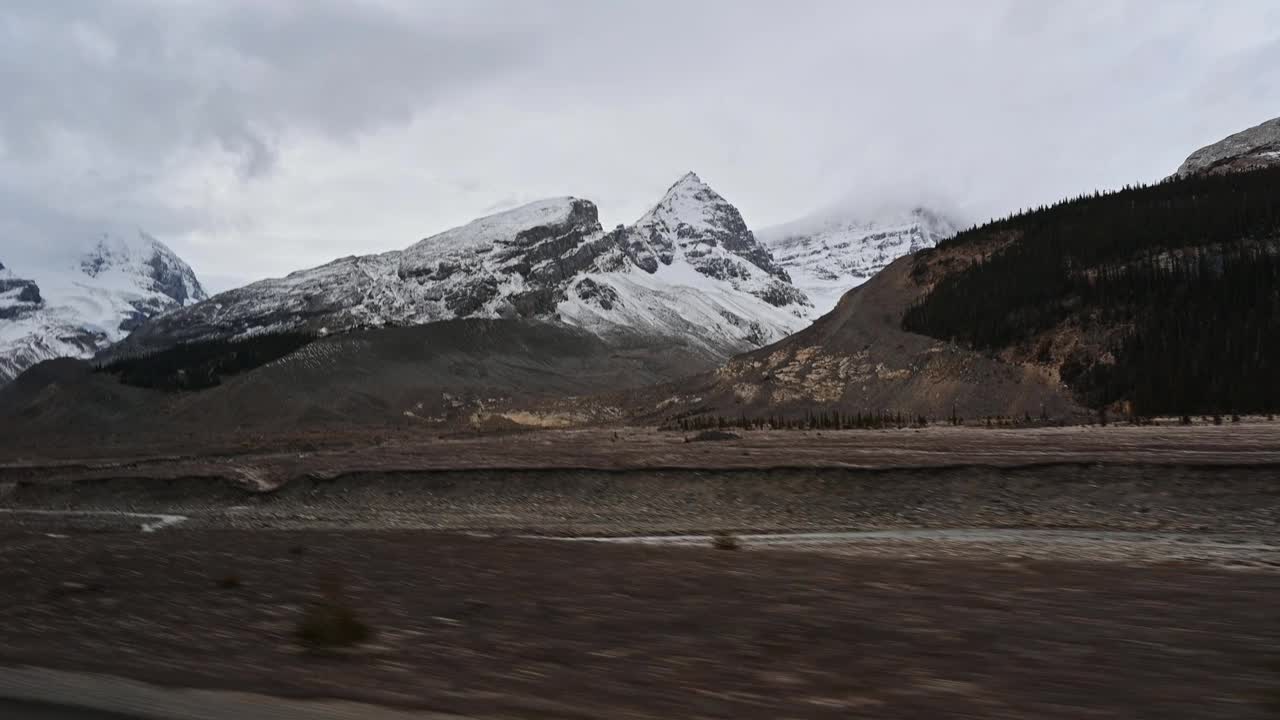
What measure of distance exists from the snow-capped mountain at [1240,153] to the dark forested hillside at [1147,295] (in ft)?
55.9

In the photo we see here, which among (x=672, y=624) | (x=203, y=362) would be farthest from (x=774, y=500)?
(x=203, y=362)

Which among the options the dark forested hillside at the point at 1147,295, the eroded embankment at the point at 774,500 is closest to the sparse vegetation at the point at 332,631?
the eroded embankment at the point at 774,500

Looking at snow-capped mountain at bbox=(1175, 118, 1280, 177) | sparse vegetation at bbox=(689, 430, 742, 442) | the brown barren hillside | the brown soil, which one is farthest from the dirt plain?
snow-capped mountain at bbox=(1175, 118, 1280, 177)

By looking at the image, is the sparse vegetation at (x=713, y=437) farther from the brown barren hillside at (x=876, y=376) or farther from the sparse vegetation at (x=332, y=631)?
the sparse vegetation at (x=332, y=631)

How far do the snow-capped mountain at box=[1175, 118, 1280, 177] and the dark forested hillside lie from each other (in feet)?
55.9

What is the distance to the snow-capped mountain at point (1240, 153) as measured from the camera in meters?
98.5

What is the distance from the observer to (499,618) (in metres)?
6.81

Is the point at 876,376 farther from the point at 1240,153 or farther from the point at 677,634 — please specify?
the point at 1240,153

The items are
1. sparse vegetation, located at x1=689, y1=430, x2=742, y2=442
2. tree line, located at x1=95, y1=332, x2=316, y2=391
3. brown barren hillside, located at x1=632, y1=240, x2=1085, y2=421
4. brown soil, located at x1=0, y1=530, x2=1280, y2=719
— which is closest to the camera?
brown soil, located at x1=0, y1=530, x2=1280, y2=719

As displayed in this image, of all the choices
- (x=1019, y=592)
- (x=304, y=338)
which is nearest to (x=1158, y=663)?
(x=1019, y=592)

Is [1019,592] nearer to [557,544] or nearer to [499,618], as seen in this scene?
[499,618]

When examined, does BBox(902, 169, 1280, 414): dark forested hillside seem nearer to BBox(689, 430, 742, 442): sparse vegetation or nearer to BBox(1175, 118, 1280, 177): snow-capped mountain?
BBox(1175, 118, 1280, 177): snow-capped mountain

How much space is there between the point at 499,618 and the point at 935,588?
3.95 m

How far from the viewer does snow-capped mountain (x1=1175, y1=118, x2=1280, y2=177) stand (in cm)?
9853
